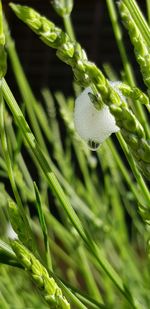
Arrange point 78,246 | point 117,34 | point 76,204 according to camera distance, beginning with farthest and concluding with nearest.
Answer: point 76,204 < point 78,246 < point 117,34

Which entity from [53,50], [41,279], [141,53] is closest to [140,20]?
[141,53]

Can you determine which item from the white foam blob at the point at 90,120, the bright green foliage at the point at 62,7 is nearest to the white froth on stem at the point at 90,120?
the white foam blob at the point at 90,120

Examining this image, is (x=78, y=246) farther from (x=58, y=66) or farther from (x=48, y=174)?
(x=58, y=66)

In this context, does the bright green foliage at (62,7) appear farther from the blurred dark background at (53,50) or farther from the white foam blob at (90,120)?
the blurred dark background at (53,50)

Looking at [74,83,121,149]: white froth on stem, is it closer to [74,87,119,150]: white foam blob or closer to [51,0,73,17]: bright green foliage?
[74,87,119,150]: white foam blob

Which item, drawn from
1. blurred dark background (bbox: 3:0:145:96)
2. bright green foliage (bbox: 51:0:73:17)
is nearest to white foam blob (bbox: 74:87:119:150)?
bright green foliage (bbox: 51:0:73:17)

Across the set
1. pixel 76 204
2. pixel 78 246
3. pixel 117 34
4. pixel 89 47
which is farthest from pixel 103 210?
pixel 89 47

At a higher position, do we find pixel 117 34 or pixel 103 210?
pixel 117 34
